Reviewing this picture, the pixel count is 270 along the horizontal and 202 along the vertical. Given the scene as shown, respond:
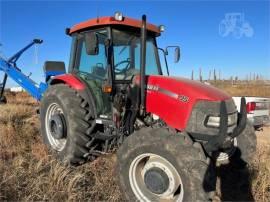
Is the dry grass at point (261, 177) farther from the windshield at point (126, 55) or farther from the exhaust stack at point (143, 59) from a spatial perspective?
the windshield at point (126, 55)

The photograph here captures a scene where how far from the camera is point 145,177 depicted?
4.04 m

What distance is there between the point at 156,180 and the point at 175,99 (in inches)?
40.7

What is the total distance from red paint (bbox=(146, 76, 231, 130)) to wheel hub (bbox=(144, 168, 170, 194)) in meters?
0.64

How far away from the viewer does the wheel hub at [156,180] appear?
388cm

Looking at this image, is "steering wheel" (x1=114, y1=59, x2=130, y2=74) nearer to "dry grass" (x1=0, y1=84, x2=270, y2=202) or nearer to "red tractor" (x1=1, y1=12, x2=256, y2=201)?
"red tractor" (x1=1, y1=12, x2=256, y2=201)

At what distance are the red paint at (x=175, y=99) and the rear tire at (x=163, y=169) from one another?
1.32 feet

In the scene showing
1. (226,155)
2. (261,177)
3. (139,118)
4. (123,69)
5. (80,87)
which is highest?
(123,69)

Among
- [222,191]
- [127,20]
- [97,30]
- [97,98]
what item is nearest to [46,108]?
[97,98]

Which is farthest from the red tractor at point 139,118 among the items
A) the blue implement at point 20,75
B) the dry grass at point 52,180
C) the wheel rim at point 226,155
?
the blue implement at point 20,75

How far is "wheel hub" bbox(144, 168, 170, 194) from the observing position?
3881 millimetres

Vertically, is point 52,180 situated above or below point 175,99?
below

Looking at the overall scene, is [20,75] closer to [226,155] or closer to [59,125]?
[59,125]

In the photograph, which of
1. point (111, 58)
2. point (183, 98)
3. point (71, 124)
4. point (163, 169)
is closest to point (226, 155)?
point (183, 98)

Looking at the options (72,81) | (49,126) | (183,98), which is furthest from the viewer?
(49,126)
